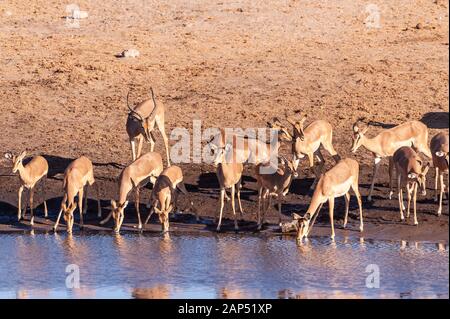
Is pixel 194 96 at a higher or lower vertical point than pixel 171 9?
lower

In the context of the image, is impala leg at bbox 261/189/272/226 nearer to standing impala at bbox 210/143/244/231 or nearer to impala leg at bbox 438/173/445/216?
standing impala at bbox 210/143/244/231

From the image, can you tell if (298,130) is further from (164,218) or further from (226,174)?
(164,218)

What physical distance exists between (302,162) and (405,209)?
293 centimetres

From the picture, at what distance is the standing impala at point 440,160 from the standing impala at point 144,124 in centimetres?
482

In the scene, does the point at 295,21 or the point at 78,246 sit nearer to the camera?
the point at 78,246

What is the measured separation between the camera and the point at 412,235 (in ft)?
60.0

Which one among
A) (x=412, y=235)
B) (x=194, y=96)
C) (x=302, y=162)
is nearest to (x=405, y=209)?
(x=412, y=235)

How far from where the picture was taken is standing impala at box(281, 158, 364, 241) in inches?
708

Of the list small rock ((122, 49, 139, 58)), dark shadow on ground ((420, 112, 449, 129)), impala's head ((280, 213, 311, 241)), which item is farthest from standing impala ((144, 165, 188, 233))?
small rock ((122, 49, 139, 58))

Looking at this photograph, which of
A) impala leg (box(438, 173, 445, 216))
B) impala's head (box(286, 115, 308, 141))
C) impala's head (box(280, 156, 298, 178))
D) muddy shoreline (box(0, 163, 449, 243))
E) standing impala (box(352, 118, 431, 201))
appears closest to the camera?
muddy shoreline (box(0, 163, 449, 243))

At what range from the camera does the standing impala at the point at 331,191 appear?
17984mm

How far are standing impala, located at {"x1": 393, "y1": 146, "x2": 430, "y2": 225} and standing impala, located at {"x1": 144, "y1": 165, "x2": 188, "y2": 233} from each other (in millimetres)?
3414
